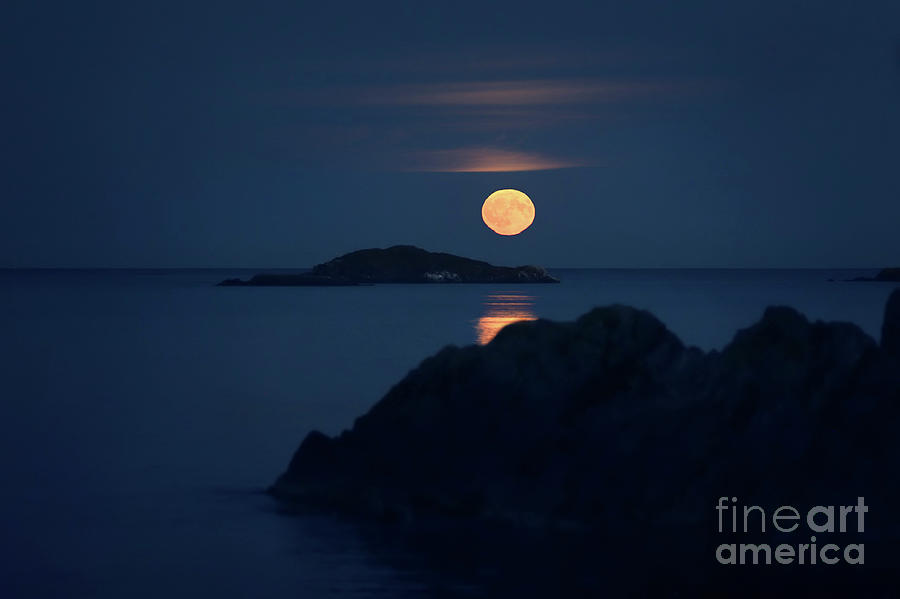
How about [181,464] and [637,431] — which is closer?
[637,431]

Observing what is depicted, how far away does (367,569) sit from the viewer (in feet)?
44.4

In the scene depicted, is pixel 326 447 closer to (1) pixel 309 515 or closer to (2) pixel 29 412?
(1) pixel 309 515

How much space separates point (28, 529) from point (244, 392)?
663 inches

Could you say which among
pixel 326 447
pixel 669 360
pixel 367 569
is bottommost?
pixel 367 569

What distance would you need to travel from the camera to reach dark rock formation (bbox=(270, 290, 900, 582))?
1439 centimetres

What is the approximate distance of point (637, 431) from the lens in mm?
14617

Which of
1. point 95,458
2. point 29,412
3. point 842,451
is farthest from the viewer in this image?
point 29,412

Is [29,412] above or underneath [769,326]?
underneath

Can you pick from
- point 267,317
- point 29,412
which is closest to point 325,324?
point 267,317

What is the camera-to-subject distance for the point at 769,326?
50.6 ft

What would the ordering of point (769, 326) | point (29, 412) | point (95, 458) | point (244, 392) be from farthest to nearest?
point (244, 392) < point (29, 412) < point (95, 458) < point (769, 326)

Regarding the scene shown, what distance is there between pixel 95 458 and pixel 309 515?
711cm

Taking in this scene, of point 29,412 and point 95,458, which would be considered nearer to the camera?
point 95,458

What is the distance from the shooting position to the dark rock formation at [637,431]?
1439cm
